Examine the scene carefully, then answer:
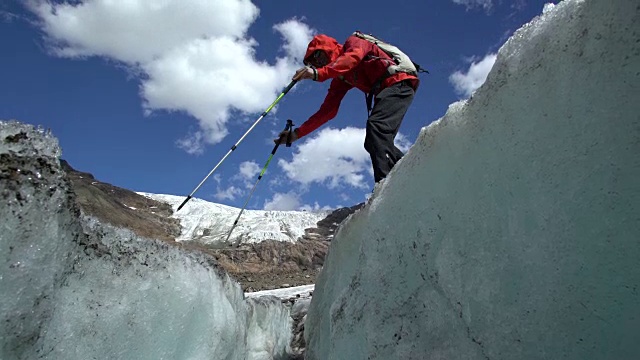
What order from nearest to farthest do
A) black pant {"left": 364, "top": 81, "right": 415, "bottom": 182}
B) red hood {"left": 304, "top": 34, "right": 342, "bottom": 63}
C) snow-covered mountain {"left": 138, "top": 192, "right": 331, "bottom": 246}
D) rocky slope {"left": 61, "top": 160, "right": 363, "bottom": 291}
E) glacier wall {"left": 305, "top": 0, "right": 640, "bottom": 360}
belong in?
1. glacier wall {"left": 305, "top": 0, "right": 640, "bottom": 360}
2. black pant {"left": 364, "top": 81, "right": 415, "bottom": 182}
3. red hood {"left": 304, "top": 34, "right": 342, "bottom": 63}
4. rocky slope {"left": 61, "top": 160, "right": 363, "bottom": 291}
5. snow-covered mountain {"left": 138, "top": 192, "right": 331, "bottom": 246}

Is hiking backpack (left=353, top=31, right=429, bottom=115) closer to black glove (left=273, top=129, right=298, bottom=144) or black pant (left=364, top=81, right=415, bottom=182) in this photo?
black pant (left=364, top=81, right=415, bottom=182)

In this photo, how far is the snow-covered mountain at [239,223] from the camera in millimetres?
45906

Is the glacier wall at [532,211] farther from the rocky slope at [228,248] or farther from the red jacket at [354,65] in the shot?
the rocky slope at [228,248]

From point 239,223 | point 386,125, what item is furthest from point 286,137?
point 239,223

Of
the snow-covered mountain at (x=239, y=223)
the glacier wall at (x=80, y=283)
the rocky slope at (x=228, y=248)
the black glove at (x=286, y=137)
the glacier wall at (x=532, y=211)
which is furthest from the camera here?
the snow-covered mountain at (x=239, y=223)

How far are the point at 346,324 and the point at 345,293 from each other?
0.24m

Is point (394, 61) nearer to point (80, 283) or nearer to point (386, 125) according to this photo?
point (386, 125)

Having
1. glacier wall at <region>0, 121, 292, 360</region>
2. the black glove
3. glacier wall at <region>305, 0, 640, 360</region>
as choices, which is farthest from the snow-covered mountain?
glacier wall at <region>305, 0, 640, 360</region>

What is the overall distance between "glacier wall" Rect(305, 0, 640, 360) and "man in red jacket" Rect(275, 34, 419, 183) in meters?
1.53

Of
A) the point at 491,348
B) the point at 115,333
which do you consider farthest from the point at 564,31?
the point at 115,333

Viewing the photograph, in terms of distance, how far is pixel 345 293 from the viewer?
3289 mm

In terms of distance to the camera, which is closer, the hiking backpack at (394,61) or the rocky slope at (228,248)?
the hiking backpack at (394,61)

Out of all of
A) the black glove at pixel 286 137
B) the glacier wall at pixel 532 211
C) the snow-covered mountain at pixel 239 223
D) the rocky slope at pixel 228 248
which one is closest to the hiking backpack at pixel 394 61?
the black glove at pixel 286 137

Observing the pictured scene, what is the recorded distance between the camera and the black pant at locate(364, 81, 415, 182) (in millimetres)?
4250
